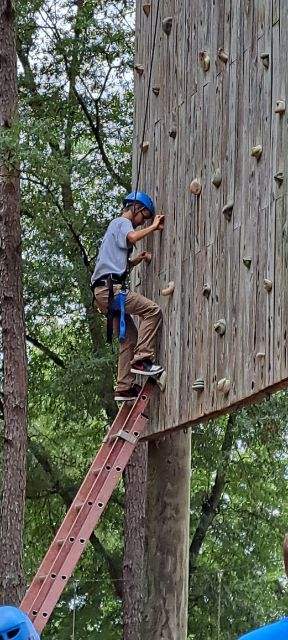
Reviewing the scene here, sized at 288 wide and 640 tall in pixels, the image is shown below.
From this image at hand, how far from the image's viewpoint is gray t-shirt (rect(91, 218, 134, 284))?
8.74 meters

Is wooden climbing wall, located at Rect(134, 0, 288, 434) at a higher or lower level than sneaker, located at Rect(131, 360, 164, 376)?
higher

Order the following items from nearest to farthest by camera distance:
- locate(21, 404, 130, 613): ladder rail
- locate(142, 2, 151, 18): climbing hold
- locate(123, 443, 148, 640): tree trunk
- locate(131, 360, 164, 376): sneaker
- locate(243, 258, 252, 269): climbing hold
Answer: locate(243, 258, 252, 269): climbing hold → locate(21, 404, 130, 613): ladder rail → locate(131, 360, 164, 376): sneaker → locate(142, 2, 151, 18): climbing hold → locate(123, 443, 148, 640): tree trunk

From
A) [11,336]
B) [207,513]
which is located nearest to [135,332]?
[11,336]

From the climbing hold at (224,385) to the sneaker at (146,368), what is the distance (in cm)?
105

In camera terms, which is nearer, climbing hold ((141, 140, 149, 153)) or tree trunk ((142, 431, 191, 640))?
tree trunk ((142, 431, 191, 640))

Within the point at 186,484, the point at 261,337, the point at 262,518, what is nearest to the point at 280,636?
the point at 261,337

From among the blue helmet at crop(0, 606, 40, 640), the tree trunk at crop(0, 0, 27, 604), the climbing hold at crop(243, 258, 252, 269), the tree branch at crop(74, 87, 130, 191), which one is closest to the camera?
the blue helmet at crop(0, 606, 40, 640)

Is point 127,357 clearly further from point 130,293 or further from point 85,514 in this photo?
point 85,514

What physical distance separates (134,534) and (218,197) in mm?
8942

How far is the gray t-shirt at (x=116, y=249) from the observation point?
8.74 m

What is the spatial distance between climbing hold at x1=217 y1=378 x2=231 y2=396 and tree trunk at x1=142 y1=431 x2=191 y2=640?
1928mm

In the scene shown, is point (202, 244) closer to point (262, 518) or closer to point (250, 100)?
point (250, 100)

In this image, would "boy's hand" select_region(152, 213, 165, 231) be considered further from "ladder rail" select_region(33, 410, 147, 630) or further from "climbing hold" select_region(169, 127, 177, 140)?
"ladder rail" select_region(33, 410, 147, 630)

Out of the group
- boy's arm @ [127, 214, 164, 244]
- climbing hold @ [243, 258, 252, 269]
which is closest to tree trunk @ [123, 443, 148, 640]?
boy's arm @ [127, 214, 164, 244]
